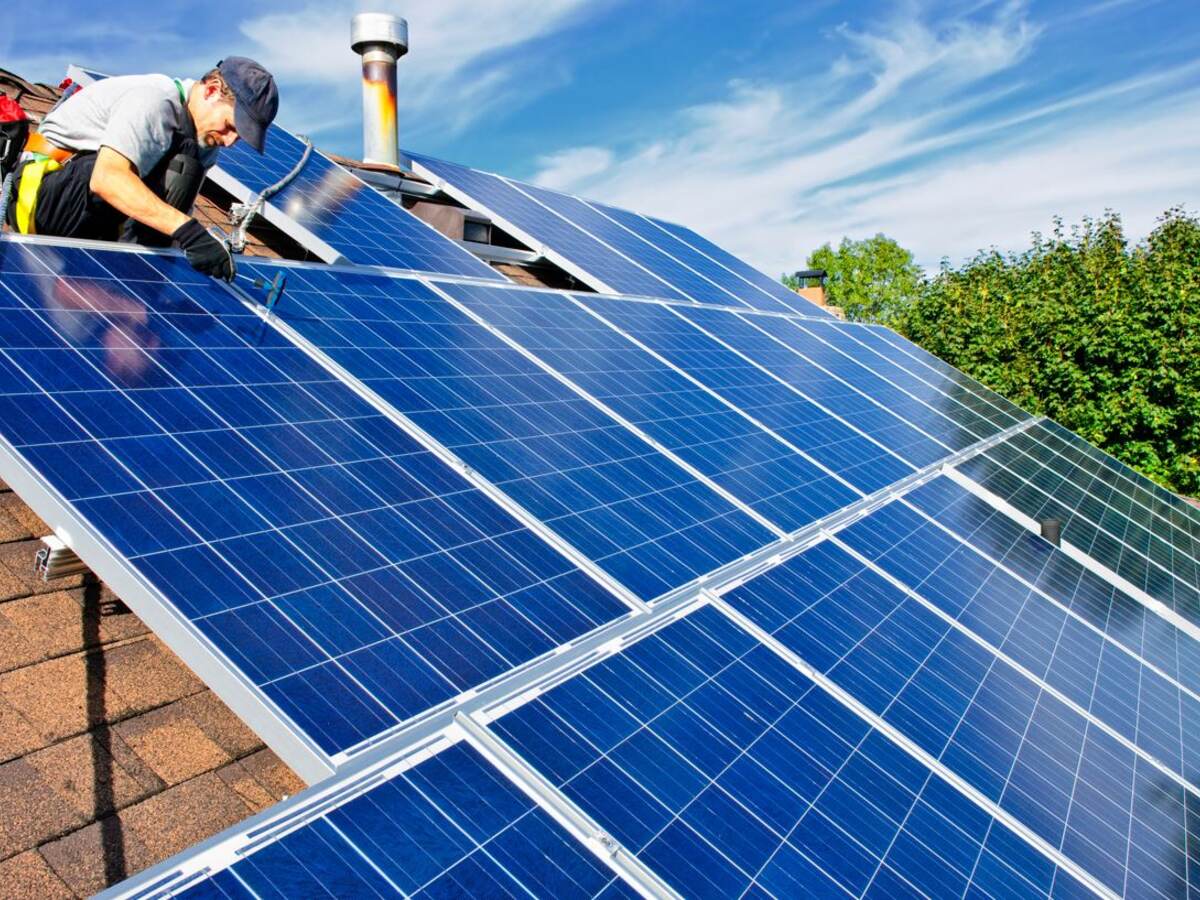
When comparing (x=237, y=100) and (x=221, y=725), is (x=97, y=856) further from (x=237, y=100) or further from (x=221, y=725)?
(x=237, y=100)

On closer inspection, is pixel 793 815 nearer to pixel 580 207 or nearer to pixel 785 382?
pixel 785 382

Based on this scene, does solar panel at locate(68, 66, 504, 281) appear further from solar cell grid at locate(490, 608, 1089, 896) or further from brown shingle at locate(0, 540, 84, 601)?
solar cell grid at locate(490, 608, 1089, 896)

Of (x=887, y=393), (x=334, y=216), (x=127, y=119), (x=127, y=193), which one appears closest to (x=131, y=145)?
(x=127, y=119)

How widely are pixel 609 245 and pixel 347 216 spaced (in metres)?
5.33

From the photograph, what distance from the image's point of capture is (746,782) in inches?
144

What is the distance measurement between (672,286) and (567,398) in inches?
253

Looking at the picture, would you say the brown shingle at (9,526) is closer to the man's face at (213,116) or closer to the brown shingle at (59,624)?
the brown shingle at (59,624)

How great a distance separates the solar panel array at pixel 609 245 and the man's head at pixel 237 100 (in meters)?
5.83

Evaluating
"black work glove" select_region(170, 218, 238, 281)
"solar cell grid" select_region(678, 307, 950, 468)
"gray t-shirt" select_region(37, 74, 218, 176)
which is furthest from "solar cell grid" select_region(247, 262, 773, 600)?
"solar cell grid" select_region(678, 307, 950, 468)

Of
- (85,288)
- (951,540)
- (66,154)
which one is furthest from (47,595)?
(951,540)

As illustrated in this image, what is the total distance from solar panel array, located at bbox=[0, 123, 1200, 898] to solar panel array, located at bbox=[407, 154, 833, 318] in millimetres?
4135

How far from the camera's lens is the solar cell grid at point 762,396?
8.15 metres

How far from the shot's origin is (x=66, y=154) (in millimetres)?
5684

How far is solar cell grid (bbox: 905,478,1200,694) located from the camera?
7.65m
